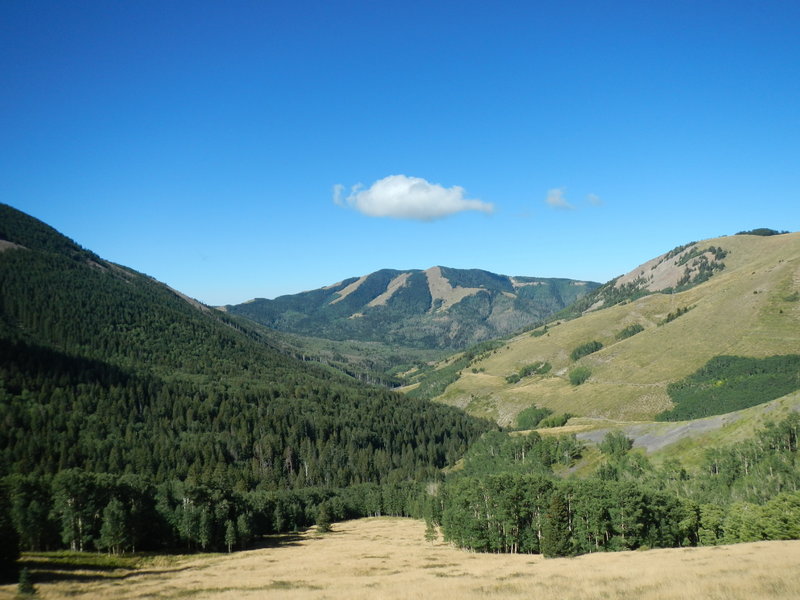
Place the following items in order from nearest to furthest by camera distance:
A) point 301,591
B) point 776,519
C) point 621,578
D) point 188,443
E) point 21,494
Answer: point 621,578, point 301,591, point 776,519, point 21,494, point 188,443

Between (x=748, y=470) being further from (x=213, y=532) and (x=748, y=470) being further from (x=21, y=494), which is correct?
(x=21, y=494)

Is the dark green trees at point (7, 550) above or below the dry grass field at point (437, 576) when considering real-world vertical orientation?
above

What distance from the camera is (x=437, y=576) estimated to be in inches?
2170

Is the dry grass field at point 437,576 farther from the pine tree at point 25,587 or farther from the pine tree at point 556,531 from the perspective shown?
the pine tree at point 556,531

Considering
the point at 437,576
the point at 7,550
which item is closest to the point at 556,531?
the point at 437,576

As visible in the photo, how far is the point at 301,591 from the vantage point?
156 feet

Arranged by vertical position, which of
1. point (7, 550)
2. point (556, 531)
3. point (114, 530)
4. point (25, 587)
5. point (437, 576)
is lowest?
point (556, 531)

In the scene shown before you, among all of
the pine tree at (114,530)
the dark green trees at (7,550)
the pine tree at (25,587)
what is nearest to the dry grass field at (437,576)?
the pine tree at (25,587)

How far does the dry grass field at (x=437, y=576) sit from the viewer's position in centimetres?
3472

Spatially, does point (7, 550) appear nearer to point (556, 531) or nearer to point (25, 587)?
point (25, 587)

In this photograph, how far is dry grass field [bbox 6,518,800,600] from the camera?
34.7 m

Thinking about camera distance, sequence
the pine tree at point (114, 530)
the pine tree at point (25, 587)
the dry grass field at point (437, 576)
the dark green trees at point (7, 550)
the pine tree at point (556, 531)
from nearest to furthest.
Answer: the dry grass field at point (437, 576), the pine tree at point (25, 587), the dark green trees at point (7, 550), the pine tree at point (556, 531), the pine tree at point (114, 530)

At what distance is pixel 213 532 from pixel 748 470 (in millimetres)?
126695

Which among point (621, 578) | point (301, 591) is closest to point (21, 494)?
point (301, 591)
